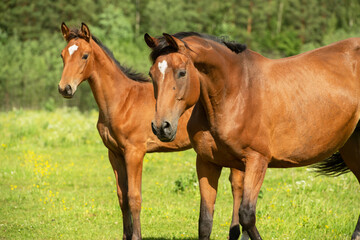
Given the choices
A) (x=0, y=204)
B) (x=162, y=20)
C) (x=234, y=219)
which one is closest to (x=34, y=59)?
(x=162, y=20)

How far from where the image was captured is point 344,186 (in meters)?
8.52

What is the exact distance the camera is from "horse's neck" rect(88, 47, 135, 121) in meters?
6.14

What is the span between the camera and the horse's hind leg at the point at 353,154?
5426 millimetres

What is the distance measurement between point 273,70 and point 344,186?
490 centimetres

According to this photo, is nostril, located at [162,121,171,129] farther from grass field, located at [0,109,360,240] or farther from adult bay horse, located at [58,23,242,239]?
grass field, located at [0,109,360,240]

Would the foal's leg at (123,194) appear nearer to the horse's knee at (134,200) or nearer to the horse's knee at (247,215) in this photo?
the horse's knee at (134,200)

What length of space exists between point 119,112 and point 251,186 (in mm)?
2652

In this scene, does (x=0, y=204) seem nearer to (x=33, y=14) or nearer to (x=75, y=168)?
(x=75, y=168)

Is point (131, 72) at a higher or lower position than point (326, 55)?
lower

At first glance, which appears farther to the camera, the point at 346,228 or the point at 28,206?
the point at 28,206

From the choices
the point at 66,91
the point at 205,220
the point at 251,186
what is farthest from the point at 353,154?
the point at 66,91

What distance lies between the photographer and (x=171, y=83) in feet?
12.0

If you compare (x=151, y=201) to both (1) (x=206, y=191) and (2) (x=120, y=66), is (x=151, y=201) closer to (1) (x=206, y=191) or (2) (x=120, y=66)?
(2) (x=120, y=66)

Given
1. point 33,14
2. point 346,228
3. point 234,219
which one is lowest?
point 33,14
